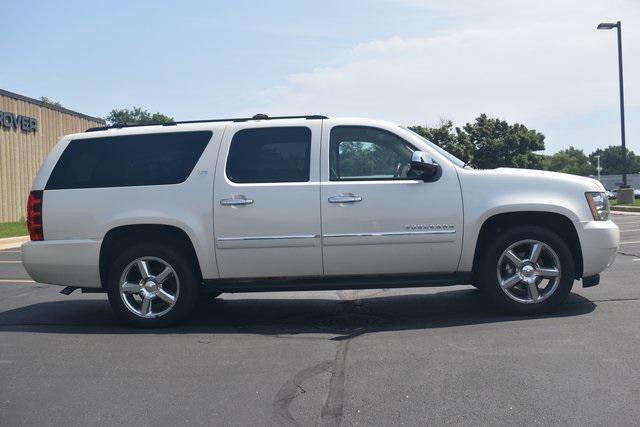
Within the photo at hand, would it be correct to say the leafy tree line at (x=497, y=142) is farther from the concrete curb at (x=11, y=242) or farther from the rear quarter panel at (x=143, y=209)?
the rear quarter panel at (x=143, y=209)

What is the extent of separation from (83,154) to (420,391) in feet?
14.1

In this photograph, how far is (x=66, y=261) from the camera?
21.7ft

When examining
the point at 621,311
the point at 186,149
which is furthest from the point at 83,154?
the point at 621,311

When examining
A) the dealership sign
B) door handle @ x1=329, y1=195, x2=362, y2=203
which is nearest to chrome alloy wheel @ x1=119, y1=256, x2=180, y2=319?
door handle @ x1=329, y1=195, x2=362, y2=203

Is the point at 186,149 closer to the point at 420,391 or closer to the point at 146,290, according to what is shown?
the point at 146,290

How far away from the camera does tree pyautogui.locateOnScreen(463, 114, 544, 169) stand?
60.2 m

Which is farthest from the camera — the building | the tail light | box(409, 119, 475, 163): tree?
box(409, 119, 475, 163): tree

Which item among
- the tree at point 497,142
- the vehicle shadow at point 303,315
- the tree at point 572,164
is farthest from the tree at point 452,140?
the tree at point 572,164

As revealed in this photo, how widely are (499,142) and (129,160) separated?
5667 centimetres

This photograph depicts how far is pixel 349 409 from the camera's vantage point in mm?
4141

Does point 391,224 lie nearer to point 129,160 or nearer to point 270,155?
point 270,155

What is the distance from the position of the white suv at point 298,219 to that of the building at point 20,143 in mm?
22622

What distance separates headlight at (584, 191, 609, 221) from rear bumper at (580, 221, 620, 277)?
9cm

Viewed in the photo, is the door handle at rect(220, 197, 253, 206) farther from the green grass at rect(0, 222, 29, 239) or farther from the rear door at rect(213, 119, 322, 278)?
the green grass at rect(0, 222, 29, 239)
